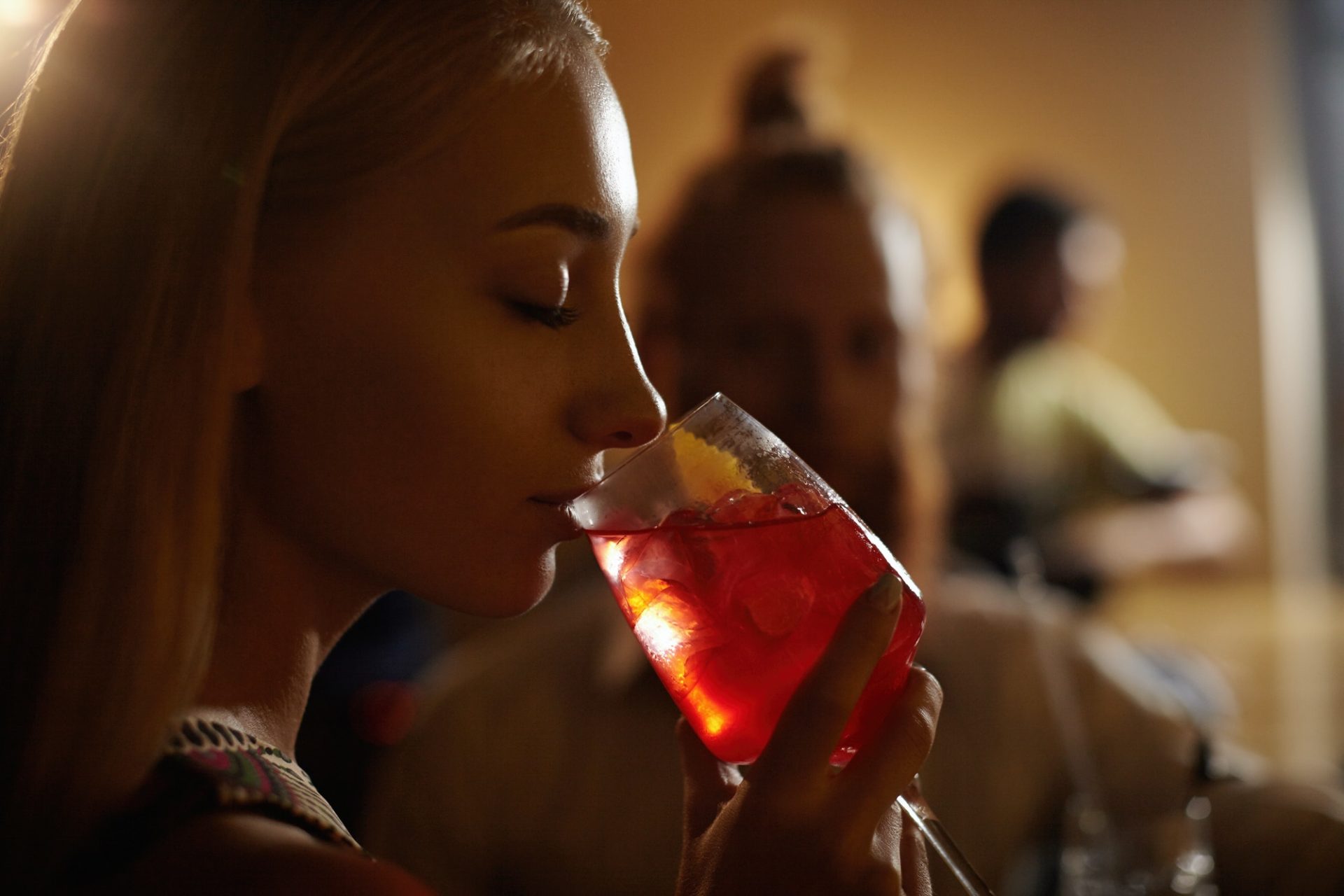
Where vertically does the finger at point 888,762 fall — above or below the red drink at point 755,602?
below

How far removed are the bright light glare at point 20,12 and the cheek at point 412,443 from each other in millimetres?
482

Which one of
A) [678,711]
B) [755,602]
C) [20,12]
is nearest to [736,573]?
[755,602]

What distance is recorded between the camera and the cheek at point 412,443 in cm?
64

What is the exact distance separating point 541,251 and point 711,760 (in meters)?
0.34

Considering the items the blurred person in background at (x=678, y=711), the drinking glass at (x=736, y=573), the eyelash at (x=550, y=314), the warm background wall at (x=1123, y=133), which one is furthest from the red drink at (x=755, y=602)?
the warm background wall at (x=1123, y=133)

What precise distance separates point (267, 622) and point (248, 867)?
20 cm

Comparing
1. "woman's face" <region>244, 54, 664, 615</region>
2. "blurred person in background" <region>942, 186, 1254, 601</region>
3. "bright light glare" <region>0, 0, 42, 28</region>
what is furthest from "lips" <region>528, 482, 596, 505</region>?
"blurred person in background" <region>942, 186, 1254, 601</region>

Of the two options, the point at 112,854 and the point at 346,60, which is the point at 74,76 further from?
the point at 112,854

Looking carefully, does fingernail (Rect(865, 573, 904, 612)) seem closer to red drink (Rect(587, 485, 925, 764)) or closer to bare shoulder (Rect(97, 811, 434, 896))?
red drink (Rect(587, 485, 925, 764))

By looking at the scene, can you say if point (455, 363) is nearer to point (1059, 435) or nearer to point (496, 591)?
point (496, 591)

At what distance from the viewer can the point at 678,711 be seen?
1545 millimetres

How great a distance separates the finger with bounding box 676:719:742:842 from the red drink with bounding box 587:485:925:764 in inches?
2.6

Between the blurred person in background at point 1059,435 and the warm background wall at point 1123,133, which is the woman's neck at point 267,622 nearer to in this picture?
the blurred person in background at point 1059,435

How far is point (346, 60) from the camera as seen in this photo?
657mm
